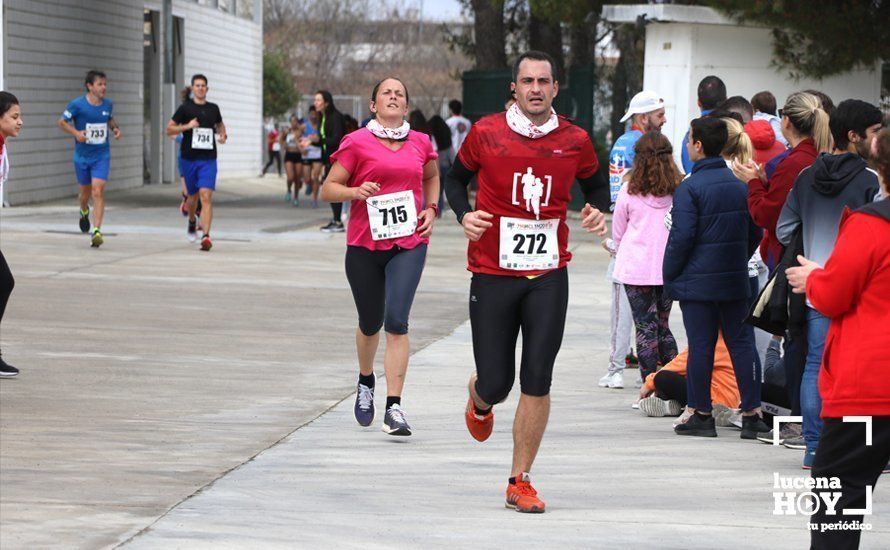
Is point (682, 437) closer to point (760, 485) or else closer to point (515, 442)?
point (760, 485)

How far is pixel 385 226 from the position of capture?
324 inches

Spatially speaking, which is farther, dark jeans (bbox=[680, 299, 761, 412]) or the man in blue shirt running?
the man in blue shirt running

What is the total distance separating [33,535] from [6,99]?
4.60 metres

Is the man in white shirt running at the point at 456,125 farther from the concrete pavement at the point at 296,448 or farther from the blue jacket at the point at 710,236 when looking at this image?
the blue jacket at the point at 710,236

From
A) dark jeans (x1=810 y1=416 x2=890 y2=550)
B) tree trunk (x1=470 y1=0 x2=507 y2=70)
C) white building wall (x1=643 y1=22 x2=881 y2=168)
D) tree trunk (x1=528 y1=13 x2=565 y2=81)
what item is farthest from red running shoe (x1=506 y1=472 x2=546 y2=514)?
tree trunk (x1=528 y1=13 x2=565 y2=81)

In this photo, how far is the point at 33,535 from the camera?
19.1 feet

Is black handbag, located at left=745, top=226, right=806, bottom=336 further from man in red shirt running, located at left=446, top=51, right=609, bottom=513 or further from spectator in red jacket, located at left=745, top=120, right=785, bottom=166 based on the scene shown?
spectator in red jacket, located at left=745, top=120, right=785, bottom=166

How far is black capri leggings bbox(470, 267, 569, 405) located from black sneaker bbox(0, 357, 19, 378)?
388 cm

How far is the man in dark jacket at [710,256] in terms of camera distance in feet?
26.4

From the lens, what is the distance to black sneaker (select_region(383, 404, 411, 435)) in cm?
A: 808

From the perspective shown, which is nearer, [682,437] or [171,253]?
[682,437]

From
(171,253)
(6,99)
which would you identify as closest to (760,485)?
(6,99)

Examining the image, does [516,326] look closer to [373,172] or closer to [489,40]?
[373,172]

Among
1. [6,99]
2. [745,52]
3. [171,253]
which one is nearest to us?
[6,99]
